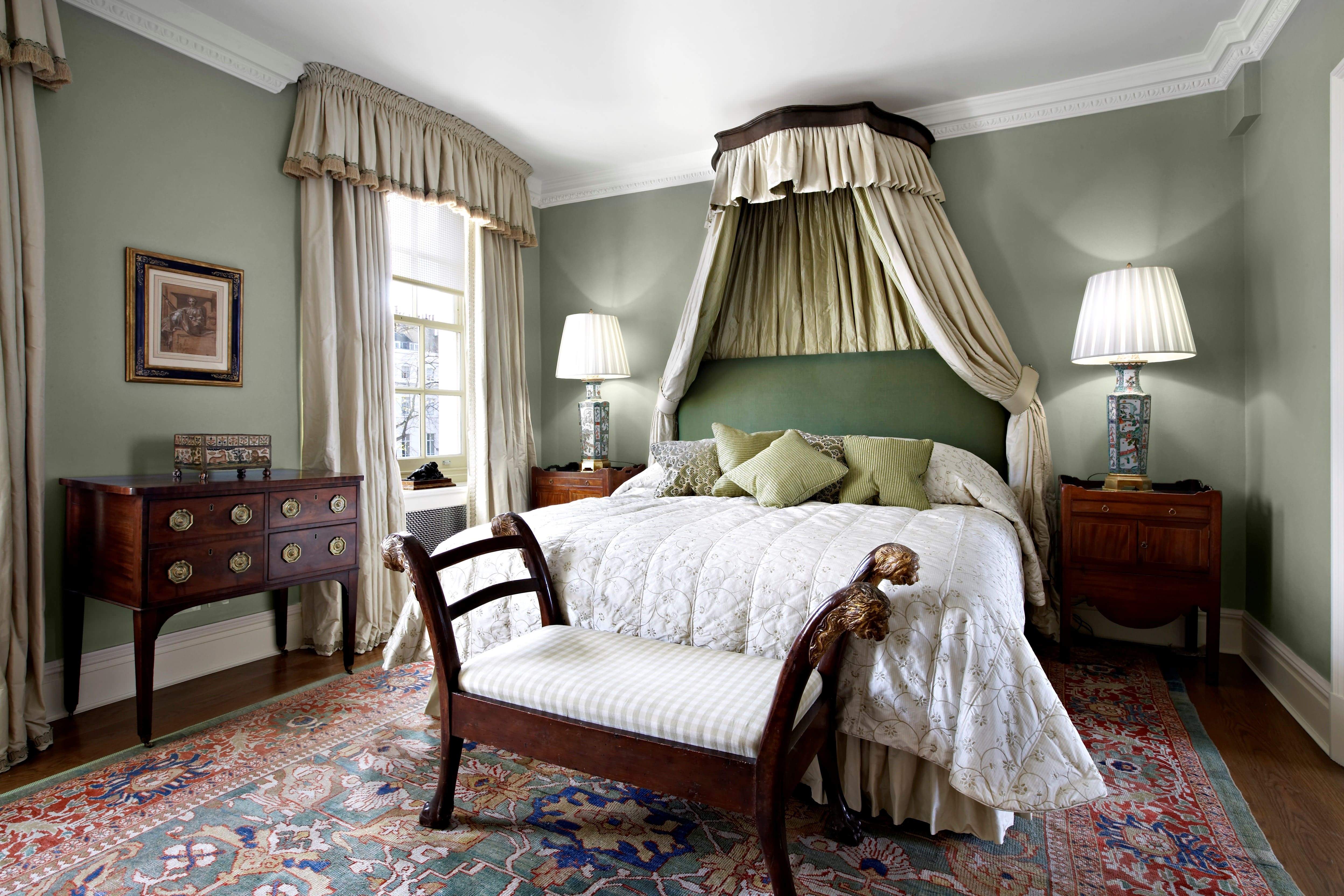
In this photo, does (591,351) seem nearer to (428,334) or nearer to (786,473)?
(428,334)

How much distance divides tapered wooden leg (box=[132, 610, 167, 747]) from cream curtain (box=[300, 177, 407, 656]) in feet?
2.99

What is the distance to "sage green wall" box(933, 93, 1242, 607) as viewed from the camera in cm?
322

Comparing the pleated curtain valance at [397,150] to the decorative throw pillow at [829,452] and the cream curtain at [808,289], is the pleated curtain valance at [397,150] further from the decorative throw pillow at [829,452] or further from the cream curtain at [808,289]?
the decorative throw pillow at [829,452]

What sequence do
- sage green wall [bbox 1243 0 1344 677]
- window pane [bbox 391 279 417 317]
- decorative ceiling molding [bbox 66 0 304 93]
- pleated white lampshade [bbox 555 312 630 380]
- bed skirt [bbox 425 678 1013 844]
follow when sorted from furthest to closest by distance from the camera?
pleated white lampshade [bbox 555 312 630 380] → window pane [bbox 391 279 417 317] → decorative ceiling molding [bbox 66 0 304 93] → sage green wall [bbox 1243 0 1344 677] → bed skirt [bbox 425 678 1013 844]

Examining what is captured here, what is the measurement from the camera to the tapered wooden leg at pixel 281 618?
3.18 meters

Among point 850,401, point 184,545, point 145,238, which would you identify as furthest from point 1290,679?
point 145,238

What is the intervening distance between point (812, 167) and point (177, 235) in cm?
286

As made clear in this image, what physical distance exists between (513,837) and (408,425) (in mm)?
2733

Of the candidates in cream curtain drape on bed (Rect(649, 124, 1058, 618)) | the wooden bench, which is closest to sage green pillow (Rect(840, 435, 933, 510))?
cream curtain drape on bed (Rect(649, 124, 1058, 618))

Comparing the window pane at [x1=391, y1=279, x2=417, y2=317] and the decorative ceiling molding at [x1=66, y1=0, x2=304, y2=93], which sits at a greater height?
the decorative ceiling molding at [x1=66, y1=0, x2=304, y2=93]

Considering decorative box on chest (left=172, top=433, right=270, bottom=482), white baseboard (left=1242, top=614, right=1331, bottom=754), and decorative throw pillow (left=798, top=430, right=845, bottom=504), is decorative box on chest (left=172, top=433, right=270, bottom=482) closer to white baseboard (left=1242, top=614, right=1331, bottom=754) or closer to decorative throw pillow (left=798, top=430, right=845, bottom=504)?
decorative throw pillow (left=798, top=430, right=845, bottom=504)

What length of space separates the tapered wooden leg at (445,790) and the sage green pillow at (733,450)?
1.74 metres

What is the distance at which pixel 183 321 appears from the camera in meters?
2.83

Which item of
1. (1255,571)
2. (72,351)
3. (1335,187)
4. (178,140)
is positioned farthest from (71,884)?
(1255,571)
